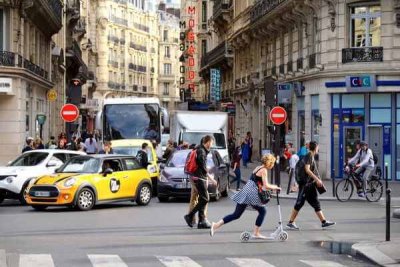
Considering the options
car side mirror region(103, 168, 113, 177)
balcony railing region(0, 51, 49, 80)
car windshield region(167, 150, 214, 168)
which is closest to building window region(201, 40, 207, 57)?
balcony railing region(0, 51, 49, 80)

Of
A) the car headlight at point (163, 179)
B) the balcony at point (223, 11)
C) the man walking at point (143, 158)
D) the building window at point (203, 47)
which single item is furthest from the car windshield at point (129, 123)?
the building window at point (203, 47)

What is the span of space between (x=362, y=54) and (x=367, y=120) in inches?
98.9

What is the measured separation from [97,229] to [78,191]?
143 inches

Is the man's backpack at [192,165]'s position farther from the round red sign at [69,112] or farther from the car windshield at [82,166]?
the round red sign at [69,112]

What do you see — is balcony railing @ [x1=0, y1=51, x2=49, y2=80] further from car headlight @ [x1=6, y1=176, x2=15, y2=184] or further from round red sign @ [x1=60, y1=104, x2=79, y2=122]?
car headlight @ [x1=6, y1=176, x2=15, y2=184]

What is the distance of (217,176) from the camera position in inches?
929

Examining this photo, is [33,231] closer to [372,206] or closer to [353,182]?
[372,206]

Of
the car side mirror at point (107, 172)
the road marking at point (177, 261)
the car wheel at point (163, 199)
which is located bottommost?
the car wheel at point (163, 199)

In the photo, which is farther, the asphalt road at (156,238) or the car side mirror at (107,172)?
the car side mirror at (107,172)

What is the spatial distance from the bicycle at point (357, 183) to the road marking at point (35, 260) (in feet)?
43.1

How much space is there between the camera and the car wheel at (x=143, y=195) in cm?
2157

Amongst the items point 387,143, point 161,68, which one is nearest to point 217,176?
point 387,143

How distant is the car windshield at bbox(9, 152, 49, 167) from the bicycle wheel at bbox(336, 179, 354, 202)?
837cm

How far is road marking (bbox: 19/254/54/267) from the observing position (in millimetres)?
11562
